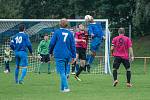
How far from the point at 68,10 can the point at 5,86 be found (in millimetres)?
40249

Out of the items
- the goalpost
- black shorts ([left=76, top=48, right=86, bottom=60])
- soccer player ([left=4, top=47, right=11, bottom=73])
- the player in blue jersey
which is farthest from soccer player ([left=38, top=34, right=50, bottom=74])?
black shorts ([left=76, top=48, right=86, bottom=60])

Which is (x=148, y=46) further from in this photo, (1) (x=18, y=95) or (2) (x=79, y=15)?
(1) (x=18, y=95)

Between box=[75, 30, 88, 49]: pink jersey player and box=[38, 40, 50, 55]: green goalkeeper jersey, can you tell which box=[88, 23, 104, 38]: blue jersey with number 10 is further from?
box=[38, 40, 50, 55]: green goalkeeper jersey

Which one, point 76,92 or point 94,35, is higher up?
point 94,35

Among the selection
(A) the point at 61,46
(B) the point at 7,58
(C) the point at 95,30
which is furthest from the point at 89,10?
(A) the point at 61,46

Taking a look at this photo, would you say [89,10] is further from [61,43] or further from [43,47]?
[61,43]

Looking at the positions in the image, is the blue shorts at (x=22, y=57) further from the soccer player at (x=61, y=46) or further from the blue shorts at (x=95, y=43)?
the blue shorts at (x=95, y=43)

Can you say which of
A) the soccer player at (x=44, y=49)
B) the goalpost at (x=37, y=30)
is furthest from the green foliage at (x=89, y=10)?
the soccer player at (x=44, y=49)

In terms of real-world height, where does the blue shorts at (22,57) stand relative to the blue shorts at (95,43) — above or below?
below

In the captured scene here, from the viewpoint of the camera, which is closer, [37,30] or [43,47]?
[43,47]

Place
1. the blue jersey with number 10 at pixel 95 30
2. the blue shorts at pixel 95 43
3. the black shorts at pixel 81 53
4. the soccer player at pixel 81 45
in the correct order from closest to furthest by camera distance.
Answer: the soccer player at pixel 81 45 < the black shorts at pixel 81 53 < the blue jersey with number 10 at pixel 95 30 < the blue shorts at pixel 95 43

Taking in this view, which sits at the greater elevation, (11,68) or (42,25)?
(42,25)

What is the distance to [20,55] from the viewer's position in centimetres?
2105

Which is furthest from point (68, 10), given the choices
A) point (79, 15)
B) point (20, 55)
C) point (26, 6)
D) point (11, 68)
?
point (20, 55)
